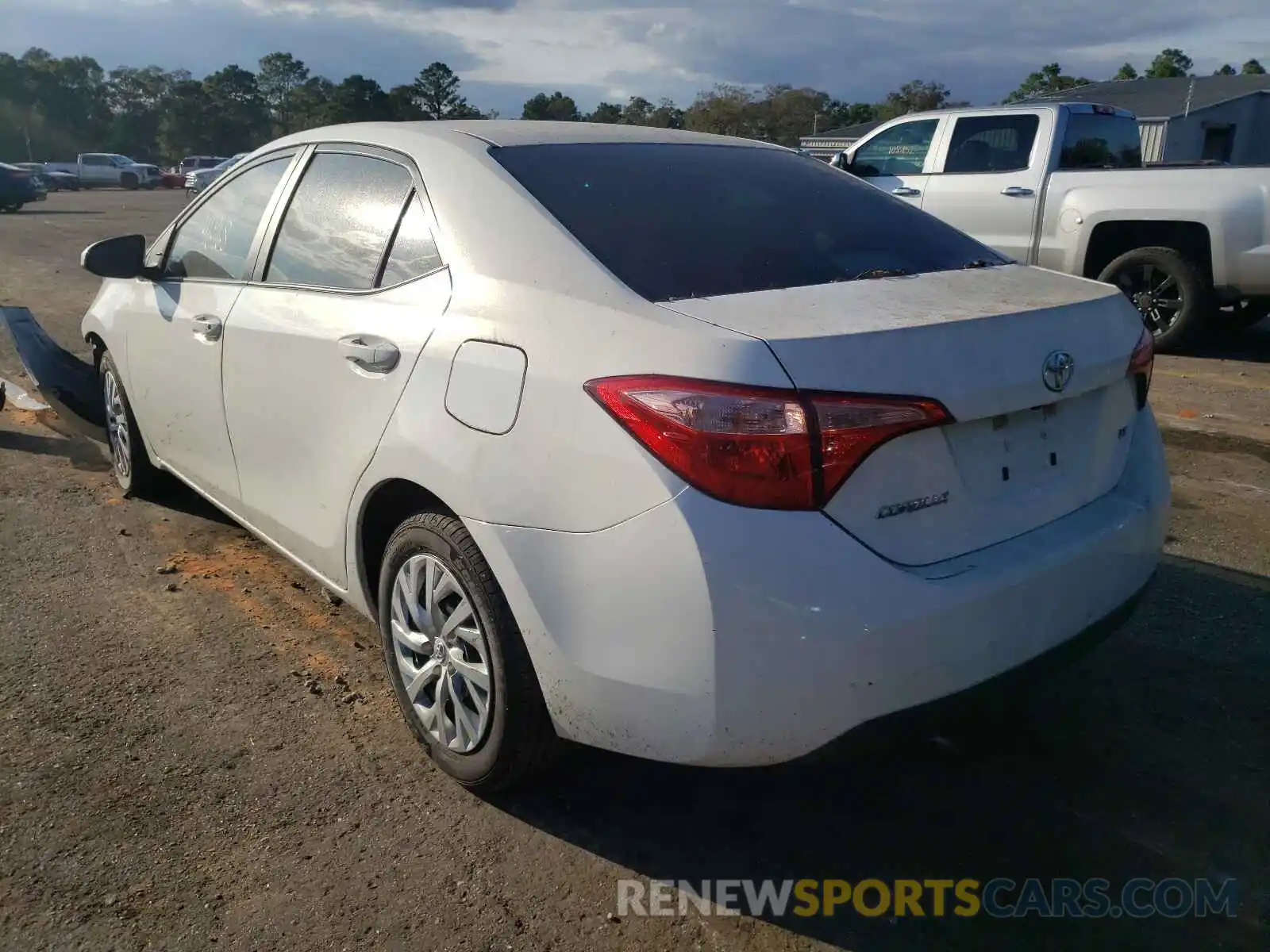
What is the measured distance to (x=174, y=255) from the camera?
4.35 meters

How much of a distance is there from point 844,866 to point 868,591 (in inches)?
32.4

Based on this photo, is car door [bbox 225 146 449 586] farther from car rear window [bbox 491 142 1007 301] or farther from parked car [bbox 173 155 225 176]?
parked car [bbox 173 155 225 176]

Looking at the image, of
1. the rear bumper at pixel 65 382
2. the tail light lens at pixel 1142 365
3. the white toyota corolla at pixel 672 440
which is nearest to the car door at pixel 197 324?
the white toyota corolla at pixel 672 440

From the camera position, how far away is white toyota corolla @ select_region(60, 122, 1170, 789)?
214 cm

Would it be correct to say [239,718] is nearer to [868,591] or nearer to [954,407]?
[868,591]

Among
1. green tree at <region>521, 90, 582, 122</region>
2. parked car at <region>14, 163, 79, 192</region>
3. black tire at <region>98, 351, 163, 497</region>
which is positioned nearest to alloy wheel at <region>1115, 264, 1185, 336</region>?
black tire at <region>98, 351, 163, 497</region>

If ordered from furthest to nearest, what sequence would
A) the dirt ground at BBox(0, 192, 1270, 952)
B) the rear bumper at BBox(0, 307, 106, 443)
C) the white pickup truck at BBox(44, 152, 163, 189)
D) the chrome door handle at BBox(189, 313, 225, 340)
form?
the white pickup truck at BBox(44, 152, 163, 189) < the rear bumper at BBox(0, 307, 106, 443) < the chrome door handle at BBox(189, 313, 225, 340) < the dirt ground at BBox(0, 192, 1270, 952)

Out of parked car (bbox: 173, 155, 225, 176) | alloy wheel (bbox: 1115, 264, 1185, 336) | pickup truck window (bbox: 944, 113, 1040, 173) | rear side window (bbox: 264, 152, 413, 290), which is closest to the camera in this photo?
rear side window (bbox: 264, 152, 413, 290)

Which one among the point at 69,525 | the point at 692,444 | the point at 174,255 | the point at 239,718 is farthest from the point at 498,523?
the point at 69,525

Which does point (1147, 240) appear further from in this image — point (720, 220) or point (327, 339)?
point (327, 339)

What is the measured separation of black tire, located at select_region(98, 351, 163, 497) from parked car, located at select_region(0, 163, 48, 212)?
96.9 ft

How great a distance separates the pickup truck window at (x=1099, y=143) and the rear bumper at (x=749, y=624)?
7897mm

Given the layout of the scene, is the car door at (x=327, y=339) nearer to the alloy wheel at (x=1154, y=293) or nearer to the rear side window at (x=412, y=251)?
the rear side window at (x=412, y=251)

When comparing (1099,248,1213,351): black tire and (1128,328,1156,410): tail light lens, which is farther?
(1099,248,1213,351): black tire
